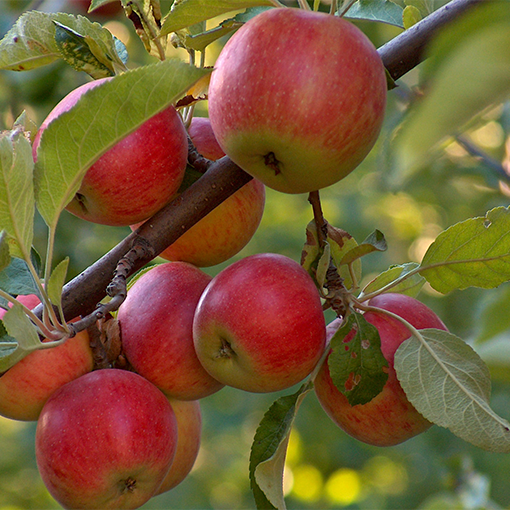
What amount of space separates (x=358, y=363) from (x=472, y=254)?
295 millimetres

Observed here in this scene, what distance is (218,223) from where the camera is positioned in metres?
1.30

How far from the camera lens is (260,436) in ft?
3.59

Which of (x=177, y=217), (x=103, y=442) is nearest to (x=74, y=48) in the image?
(x=177, y=217)

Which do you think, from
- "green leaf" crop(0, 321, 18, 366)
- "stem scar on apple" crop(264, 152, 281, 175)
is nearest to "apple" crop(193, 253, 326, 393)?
"stem scar on apple" crop(264, 152, 281, 175)

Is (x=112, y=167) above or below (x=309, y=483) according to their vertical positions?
Result: above

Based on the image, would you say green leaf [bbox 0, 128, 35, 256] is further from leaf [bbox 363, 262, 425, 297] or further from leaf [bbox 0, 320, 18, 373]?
leaf [bbox 363, 262, 425, 297]

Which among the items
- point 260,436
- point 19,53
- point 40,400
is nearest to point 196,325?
point 260,436

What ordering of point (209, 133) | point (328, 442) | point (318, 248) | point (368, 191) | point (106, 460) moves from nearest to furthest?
point (106, 460)
point (318, 248)
point (209, 133)
point (328, 442)
point (368, 191)

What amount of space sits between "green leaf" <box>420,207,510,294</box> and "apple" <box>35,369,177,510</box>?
0.59 metres

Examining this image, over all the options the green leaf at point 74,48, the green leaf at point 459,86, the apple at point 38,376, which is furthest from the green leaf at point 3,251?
the green leaf at point 459,86

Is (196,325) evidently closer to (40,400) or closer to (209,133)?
(40,400)

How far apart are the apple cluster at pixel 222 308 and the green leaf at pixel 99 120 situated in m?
0.08

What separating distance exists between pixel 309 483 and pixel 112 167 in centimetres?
351

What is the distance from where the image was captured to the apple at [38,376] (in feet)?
3.66
